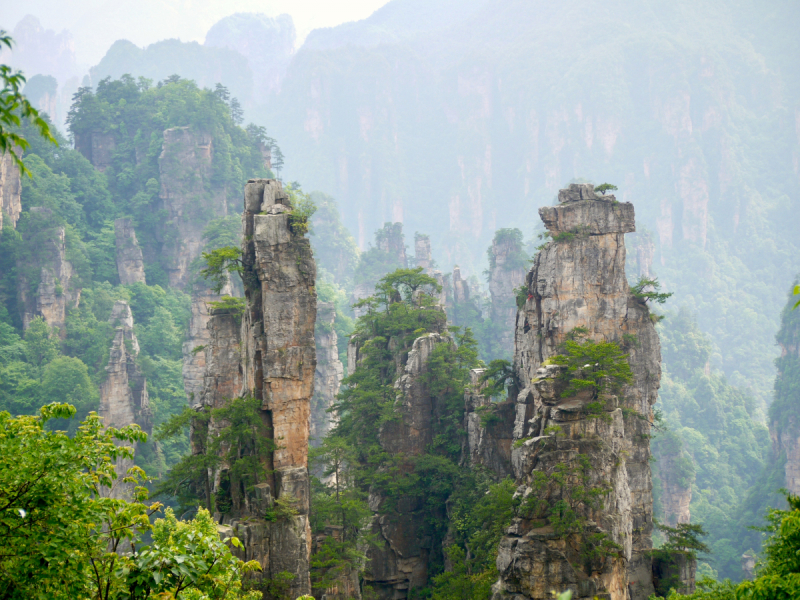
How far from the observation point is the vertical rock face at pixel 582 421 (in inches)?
880

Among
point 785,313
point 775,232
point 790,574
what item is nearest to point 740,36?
point 775,232

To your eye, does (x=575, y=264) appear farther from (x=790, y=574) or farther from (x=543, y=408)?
(x=790, y=574)

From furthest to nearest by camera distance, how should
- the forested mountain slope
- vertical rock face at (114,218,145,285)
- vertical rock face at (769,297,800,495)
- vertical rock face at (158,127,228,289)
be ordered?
the forested mountain slope → vertical rock face at (158,127,228,289) → vertical rock face at (769,297,800,495) → vertical rock face at (114,218,145,285)

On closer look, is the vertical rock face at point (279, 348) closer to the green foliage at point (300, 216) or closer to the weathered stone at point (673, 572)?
the green foliage at point (300, 216)

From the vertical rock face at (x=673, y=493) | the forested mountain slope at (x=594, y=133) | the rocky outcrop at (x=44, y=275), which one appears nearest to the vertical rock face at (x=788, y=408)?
the vertical rock face at (x=673, y=493)

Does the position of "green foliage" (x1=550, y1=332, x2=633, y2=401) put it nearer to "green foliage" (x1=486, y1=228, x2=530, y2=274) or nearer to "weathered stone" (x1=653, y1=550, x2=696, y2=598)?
"weathered stone" (x1=653, y1=550, x2=696, y2=598)

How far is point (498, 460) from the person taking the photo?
109 feet

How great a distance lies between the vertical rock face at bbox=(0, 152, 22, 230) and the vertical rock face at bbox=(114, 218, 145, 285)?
10.0m

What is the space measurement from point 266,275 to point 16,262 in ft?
118

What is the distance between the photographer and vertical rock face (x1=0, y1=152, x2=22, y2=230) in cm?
5216

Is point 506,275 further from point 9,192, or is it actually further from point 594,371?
point 594,371

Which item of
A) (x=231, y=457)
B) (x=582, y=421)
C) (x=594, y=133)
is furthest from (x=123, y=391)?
(x=594, y=133)

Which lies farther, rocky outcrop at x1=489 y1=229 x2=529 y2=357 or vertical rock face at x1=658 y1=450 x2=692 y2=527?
rocky outcrop at x1=489 y1=229 x2=529 y2=357

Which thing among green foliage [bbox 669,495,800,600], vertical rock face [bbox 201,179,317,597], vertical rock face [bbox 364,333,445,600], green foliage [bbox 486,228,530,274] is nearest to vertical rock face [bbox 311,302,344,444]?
green foliage [bbox 486,228,530,274]
